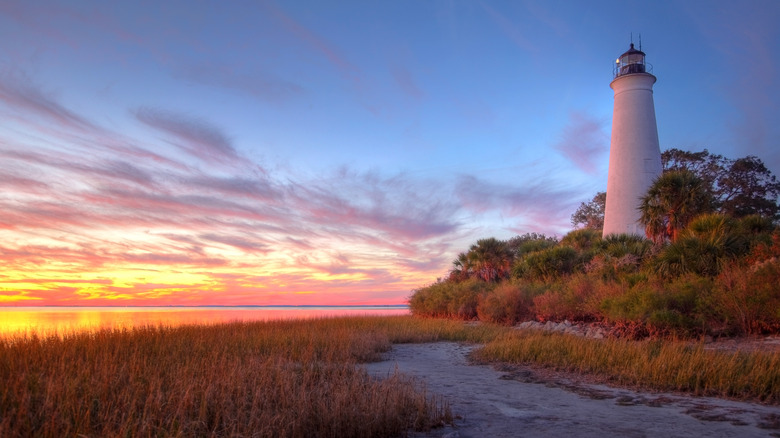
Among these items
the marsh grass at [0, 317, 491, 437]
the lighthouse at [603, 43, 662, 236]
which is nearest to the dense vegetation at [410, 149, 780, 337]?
the lighthouse at [603, 43, 662, 236]

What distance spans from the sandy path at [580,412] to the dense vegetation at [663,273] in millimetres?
6577

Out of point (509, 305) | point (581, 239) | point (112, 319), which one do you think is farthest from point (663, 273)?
point (112, 319)

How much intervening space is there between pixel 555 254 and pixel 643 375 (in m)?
16.9

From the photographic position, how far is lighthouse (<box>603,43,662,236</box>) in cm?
2906

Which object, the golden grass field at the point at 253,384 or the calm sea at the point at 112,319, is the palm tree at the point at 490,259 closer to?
the calm sea at the point at 112,319

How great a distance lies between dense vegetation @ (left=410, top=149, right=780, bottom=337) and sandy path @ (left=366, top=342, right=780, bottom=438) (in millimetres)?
6577

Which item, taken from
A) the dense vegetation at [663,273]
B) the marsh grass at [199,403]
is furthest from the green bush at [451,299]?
the marsh grass at [199,403]

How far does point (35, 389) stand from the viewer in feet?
20.3

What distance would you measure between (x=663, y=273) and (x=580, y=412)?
1212cm

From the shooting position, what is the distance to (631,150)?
29438 mm

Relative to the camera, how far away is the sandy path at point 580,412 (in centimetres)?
589

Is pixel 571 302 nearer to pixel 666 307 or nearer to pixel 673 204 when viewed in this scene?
pixel 666 307

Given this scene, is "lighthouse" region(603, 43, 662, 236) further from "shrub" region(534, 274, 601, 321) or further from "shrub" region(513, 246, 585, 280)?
"shrub" region(534, 274, 601, 321)

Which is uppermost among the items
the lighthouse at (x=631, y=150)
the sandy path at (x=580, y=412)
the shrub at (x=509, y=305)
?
the lighthouse at (x=631, y=150)
